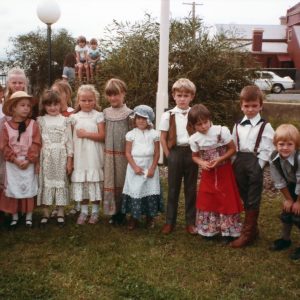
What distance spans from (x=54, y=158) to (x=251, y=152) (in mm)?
2010

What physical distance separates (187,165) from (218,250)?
90 centimetres

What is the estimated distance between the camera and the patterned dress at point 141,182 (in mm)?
4648

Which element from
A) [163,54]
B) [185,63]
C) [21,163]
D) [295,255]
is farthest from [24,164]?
[185,63]

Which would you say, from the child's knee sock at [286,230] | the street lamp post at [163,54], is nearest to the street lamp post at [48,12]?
the street lamp post at [163,54]

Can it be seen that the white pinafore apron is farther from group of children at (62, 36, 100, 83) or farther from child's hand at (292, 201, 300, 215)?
group of children at (62, 36, 100, 83)

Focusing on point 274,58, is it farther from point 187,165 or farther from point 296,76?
point 187,165

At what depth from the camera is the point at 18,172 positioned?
471 cm

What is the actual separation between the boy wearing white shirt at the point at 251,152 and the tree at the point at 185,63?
453 centimetres

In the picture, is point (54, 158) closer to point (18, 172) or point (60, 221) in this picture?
point (18, 172)

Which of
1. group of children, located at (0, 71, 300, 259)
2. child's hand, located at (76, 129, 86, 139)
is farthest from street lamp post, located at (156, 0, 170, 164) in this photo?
child's hand, located at (76, 129, 86, 139)

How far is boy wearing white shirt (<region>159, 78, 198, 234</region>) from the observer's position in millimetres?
4566

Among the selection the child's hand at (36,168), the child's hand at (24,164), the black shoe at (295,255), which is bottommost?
the black shoe at (295,255)

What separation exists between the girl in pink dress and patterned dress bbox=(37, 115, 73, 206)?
88 millimetres

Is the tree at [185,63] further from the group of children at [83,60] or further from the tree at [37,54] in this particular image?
the tree at [37,54]
